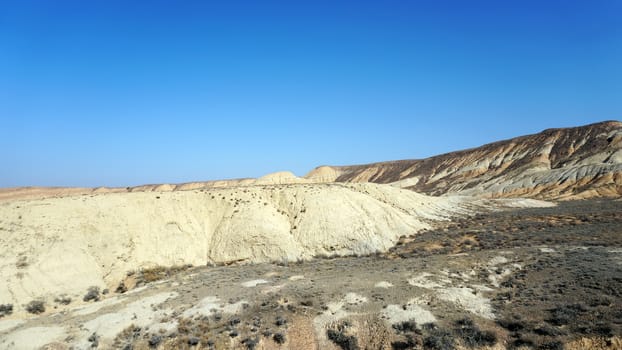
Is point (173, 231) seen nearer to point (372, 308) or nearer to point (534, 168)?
point (372, 308)

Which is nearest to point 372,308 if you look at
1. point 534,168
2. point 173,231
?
point 173,231

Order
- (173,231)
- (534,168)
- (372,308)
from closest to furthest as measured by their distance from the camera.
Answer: (372,308) < (173,231) < (534,168)

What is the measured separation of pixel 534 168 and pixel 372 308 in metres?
84.2

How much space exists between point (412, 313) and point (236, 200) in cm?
2181

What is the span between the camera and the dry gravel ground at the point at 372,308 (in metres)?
14.8

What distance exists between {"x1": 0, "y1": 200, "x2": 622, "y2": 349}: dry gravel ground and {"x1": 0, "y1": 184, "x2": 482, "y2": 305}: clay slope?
2.68 metres

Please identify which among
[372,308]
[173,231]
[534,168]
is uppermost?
[534,168]

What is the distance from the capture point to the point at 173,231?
30203mm

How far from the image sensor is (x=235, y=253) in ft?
97.7

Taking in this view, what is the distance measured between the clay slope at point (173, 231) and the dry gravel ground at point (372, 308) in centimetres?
268

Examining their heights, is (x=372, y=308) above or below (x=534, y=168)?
below

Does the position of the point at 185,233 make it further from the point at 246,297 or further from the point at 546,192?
the point at 546,192

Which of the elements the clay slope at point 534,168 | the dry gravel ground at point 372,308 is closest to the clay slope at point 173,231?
the dry gravel ground at point 372,308

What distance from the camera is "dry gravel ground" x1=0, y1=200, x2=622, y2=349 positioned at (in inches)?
584
